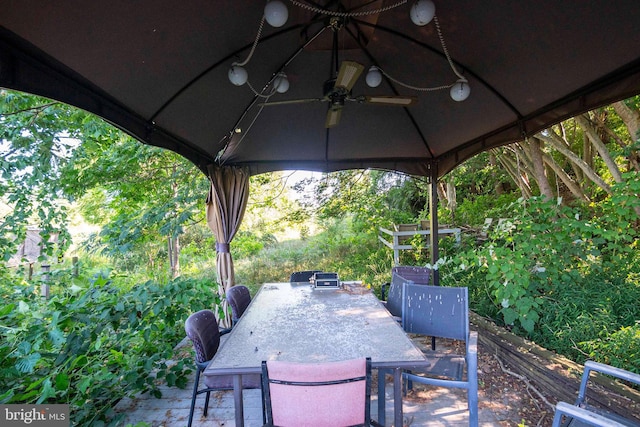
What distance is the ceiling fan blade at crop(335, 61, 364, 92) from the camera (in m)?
1.82

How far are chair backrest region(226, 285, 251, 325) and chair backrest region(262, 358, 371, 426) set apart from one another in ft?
5.07

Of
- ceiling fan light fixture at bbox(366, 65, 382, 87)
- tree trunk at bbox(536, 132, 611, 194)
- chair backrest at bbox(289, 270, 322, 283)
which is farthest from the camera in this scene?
tree trunk at bbox(536, 132, 611, 194)

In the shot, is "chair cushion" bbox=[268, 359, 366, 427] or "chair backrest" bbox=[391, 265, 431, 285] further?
"chair backrest" bbox=[391, 265, 431, 285]

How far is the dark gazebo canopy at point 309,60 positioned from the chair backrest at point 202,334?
5.05ft

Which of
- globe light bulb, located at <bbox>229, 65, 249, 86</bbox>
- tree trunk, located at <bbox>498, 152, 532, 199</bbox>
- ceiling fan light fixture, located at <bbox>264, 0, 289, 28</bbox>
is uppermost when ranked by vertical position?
ceiling fan light fixture, located at <bbox>264, 0, 289, 28</bbox>

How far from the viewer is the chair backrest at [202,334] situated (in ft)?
6.38

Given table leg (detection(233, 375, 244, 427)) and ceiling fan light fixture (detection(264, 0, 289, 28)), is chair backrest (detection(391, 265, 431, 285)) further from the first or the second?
ceiling fan light fixture (detection(264, 0, 289, 28))

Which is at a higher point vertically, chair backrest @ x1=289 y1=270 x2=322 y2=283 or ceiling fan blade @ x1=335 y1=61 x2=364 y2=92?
ceiling fan blade @ x1=335 y1=61 x2=364 y2=92

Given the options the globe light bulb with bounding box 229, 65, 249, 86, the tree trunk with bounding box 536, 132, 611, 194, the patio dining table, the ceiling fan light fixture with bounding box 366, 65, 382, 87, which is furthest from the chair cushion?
the tree trunk with bounding box 536, 132, 611, 194

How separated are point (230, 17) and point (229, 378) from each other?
2.39 m

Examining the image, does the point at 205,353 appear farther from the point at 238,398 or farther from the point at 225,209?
the point at 225,209

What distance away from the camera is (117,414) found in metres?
2.16

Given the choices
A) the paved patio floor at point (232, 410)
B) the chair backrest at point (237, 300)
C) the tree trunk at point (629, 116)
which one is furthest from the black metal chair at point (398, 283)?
the tree trunk at point (629, 116)

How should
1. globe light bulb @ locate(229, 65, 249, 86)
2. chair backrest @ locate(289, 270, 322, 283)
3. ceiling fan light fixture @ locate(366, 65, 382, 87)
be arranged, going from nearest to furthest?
globe light bulb @ locate(229, 65, 249, 86) < ceiling fan light fixture @ locate(366, 65, 382, 87) < chair backrest @ locate(289, 270, 322, 283)
